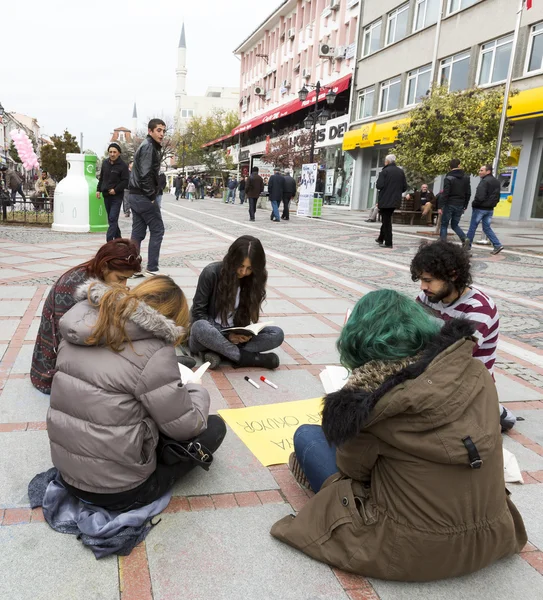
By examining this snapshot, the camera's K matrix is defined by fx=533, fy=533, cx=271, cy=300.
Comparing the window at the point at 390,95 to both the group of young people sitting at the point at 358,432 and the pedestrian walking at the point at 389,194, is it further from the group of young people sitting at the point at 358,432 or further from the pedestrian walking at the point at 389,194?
the group of young people sitting at the point at 358,432

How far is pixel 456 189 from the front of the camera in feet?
37.0

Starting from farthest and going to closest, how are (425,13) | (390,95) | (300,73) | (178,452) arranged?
1. (300,73)
2. (390,95)
3. (425,13)
4. (178,452)

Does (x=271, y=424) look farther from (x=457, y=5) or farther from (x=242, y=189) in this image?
(x=242, y=189)

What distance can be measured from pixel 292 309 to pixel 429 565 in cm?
405

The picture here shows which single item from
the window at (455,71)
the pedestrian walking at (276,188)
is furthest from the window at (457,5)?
the pedestrian walking at (276,188)

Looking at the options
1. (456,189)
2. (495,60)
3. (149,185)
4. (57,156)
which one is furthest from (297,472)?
(57,156)

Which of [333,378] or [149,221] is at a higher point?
[149,221]

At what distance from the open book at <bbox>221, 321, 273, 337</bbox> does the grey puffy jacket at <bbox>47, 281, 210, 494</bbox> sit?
67.8 inches

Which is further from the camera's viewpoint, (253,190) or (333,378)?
(253,190)

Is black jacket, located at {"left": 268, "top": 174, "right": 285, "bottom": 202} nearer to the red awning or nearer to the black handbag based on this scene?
the red awning

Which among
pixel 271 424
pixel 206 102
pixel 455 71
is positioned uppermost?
pixel 206 102

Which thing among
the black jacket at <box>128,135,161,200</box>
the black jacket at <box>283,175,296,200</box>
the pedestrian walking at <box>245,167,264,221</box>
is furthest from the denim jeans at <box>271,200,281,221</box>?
the black jacket at <box>128,135,161,200</box>

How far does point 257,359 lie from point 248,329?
25 centimetres

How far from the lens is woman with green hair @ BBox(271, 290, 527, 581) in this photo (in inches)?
63.9
